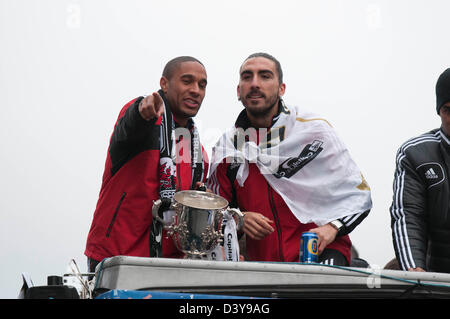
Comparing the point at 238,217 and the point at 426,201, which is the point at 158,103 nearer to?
the point at 238,217

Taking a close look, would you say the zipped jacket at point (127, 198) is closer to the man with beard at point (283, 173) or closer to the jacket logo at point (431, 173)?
the man with beard at point (283, 173)

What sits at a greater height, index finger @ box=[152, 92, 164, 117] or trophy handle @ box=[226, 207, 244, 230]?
index finger @ box=[152, 92, 164, 117]

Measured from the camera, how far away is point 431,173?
3572mm

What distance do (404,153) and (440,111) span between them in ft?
1.10

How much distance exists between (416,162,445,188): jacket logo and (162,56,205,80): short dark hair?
1.57 metres

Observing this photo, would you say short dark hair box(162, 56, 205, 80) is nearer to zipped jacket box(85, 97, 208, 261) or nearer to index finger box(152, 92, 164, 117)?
zipped jacket box(85, 97, 208, 261)

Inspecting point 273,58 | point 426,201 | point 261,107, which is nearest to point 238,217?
point 261,107

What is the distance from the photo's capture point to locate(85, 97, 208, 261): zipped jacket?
11.0 feet

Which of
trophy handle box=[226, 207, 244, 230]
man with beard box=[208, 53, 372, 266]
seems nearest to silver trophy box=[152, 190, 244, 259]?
trophy handle box=[226, 207, 244, 230]

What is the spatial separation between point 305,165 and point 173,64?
1.14m

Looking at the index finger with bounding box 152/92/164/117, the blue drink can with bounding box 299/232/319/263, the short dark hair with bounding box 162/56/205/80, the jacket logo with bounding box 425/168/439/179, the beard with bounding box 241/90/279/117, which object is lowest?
the blue drink can with bounding box 299/232/319/263
